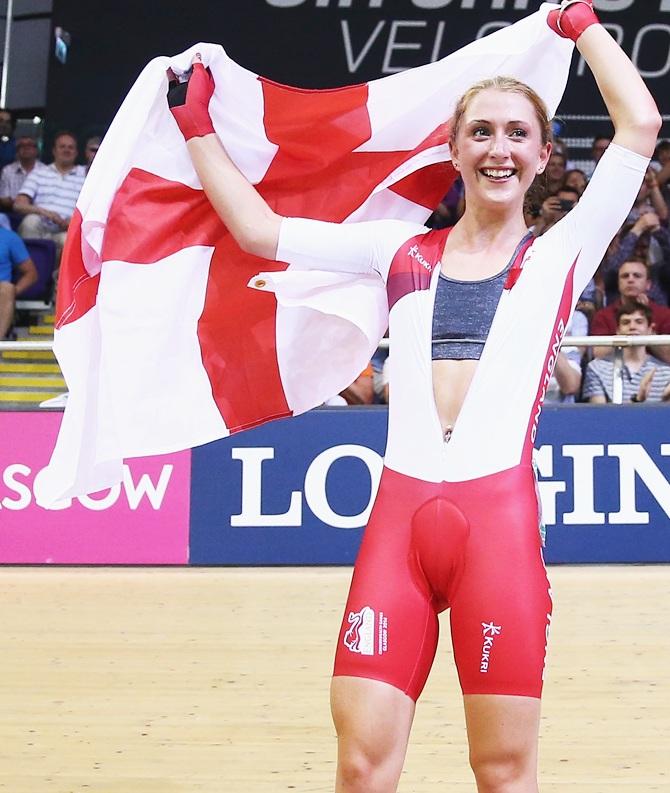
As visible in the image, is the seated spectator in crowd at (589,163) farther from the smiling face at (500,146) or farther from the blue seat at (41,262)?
the smiling face at (500,146)

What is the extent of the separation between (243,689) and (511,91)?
2896 mm

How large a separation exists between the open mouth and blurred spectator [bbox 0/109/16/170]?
9.72 metres

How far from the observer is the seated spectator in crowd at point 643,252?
959 cm

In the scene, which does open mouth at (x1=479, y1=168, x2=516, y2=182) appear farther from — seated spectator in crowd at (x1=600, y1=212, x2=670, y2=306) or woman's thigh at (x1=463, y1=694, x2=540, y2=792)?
seated spectator in crowd at (x1=600, y1=212, x2=670, y2=306)

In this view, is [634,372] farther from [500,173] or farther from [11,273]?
[500,173]

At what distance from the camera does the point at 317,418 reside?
7.93 metres

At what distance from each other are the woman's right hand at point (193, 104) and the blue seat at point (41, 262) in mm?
7182

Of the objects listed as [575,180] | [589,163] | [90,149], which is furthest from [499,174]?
[589,163]

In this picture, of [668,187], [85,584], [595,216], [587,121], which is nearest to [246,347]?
[595,216]

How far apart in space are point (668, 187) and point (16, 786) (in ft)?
28.7

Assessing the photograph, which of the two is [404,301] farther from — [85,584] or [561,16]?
[85,584]

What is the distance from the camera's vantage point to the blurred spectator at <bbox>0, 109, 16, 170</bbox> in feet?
39.0

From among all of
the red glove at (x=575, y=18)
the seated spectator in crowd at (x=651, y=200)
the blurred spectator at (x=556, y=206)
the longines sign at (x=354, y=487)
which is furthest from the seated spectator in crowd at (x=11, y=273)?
the red glove at (x=575, y=18)

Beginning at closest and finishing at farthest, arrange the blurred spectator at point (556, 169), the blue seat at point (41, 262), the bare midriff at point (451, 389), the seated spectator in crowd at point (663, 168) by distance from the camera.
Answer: the bare midriff at point (451, 389)
the blurred spectator at point (556, 169)
the blue seat at point (41, 262)
the seated spectator in crowd at point (663, 168)
